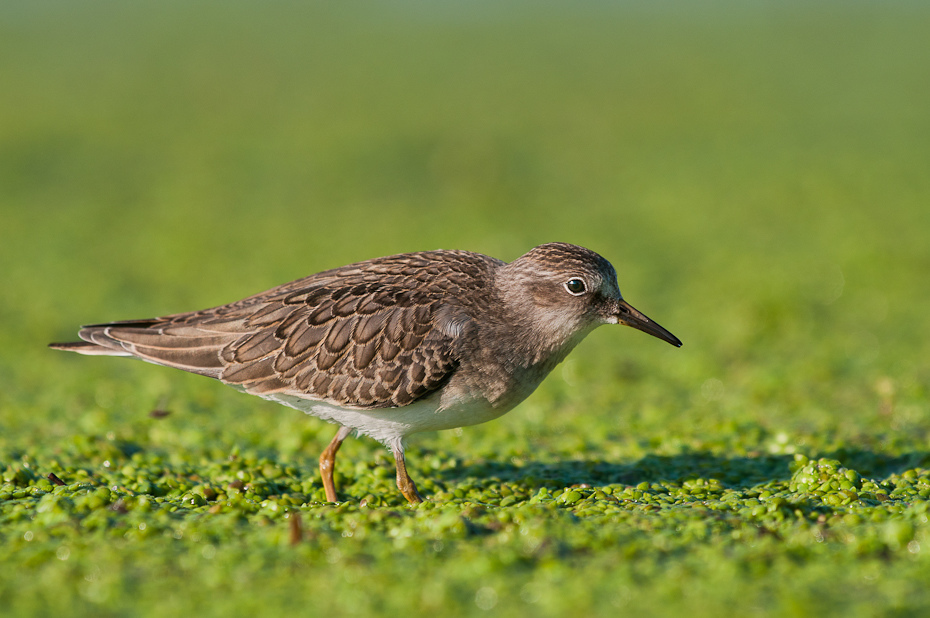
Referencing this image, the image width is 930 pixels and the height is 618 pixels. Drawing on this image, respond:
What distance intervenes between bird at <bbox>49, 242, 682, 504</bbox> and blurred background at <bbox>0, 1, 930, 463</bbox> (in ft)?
4.64

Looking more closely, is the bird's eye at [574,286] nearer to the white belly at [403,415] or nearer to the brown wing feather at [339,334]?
the brown wing feather at [339,334]

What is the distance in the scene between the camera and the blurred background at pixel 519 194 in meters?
8.47

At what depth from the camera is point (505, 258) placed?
11.7 meters

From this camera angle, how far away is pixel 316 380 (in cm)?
609

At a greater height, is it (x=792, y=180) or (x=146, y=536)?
(x=792, y=180)

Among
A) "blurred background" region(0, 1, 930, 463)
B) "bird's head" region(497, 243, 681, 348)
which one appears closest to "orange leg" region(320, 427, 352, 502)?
"blurred background" region(0, 1, 930, 463)

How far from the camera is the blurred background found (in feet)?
27.8

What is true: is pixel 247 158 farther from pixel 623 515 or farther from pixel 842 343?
pixel 623 515

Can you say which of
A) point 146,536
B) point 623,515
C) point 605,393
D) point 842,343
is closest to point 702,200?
point 842,343

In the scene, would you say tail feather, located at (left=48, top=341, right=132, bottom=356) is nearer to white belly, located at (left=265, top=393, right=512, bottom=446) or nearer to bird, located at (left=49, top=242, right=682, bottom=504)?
bird, located at (left=49, top=242, right=682, bottom=504)

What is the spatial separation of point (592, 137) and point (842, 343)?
8.94m

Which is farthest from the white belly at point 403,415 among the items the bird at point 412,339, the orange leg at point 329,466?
the orange leg at point 329,466

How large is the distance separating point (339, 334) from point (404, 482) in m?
1.03

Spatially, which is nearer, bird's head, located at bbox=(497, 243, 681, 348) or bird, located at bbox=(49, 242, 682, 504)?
bird, located at bbox=(49, 242, 682, 504)
